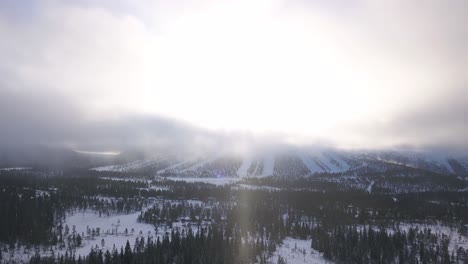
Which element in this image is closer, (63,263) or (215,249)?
(63,263)

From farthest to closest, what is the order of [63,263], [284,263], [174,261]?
[284,263] < [174,261] < [63,263]

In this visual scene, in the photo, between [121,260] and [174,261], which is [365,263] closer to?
[174,261]

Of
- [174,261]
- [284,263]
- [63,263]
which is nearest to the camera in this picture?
[63,263]

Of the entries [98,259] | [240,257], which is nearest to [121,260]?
[98,259]

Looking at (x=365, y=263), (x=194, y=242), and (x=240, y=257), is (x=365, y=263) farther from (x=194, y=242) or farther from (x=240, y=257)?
(x=194, y=242)

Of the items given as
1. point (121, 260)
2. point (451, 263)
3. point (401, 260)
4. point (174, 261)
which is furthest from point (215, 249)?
point (451, 263)

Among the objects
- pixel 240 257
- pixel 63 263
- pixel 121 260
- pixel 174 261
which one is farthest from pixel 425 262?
pixel 63 263

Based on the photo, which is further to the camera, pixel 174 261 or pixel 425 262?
pixel 425 262
